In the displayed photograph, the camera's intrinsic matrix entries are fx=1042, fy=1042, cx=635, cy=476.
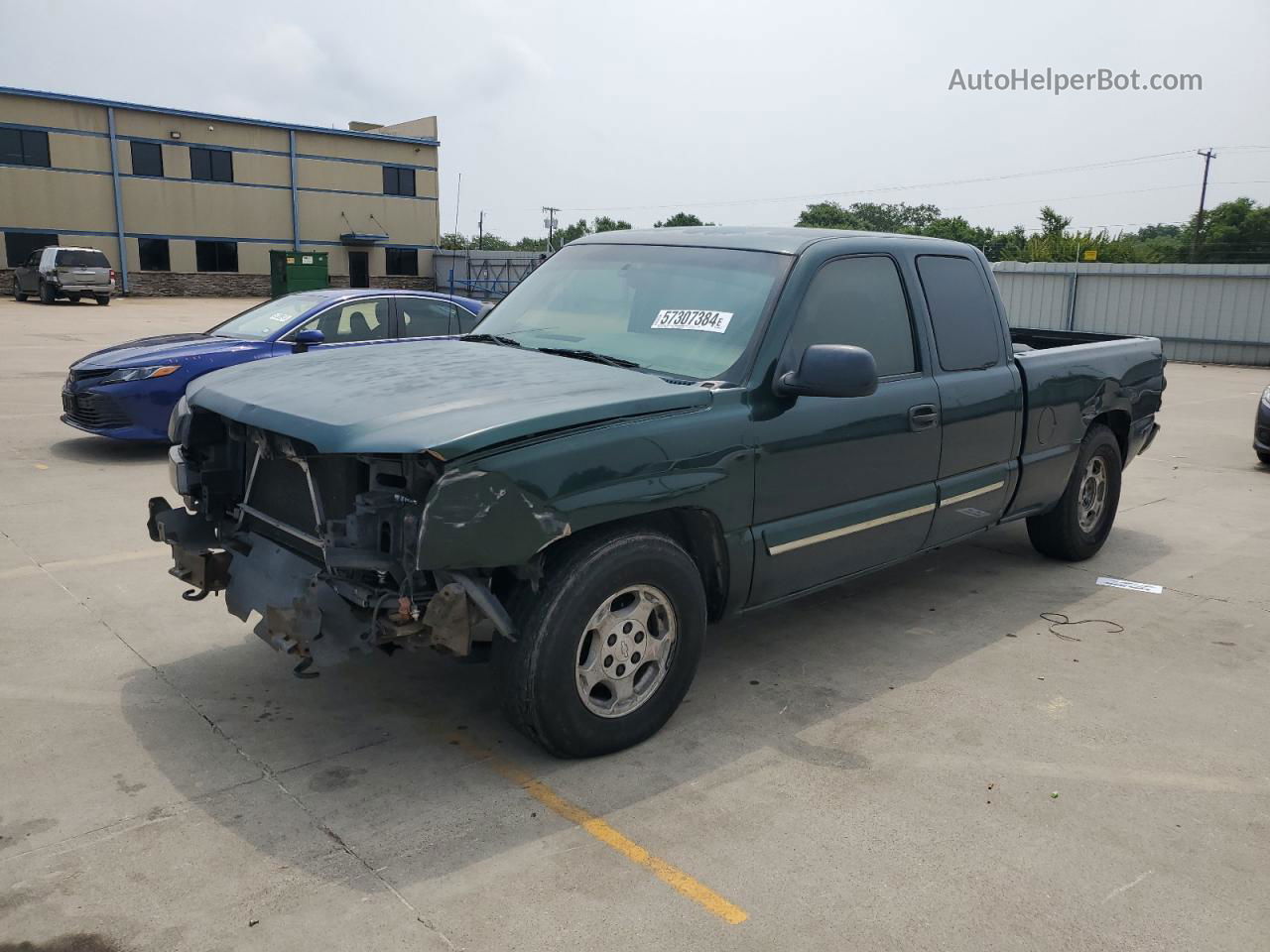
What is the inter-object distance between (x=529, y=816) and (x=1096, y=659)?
9.86 feet

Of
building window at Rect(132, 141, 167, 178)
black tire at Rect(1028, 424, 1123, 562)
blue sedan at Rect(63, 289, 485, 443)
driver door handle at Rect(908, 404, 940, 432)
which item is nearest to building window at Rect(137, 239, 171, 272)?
building window at Rect(132, 141, 167, 178)

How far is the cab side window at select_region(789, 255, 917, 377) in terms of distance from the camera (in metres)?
4.38

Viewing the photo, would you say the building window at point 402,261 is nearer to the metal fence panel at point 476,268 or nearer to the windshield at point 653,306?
the metal fence panel at point 476,268

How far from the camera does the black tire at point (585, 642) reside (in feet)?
11.3

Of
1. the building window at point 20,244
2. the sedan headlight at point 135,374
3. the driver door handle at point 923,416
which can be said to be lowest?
the sedan headlight at point 135,374

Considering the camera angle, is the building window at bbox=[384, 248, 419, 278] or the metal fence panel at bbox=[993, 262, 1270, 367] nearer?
the metal fence panel at bbox=[993, 262, 1270, 367]

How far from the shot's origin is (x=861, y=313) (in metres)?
4.64

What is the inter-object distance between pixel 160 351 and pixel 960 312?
23.2ft

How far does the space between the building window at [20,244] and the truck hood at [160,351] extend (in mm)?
34605

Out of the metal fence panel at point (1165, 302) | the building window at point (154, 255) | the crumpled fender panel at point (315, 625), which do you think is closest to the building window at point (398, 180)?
the building window at point (154, 255)

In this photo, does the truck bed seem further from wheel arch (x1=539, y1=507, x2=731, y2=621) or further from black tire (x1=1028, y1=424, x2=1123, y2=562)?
wheel arch (x1=539, y1=507, x2=731, y2=621)

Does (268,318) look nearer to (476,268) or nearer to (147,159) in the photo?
(147,159)

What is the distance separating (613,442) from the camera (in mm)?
3533

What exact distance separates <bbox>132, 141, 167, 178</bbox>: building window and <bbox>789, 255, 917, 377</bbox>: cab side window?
43092 millimetres
